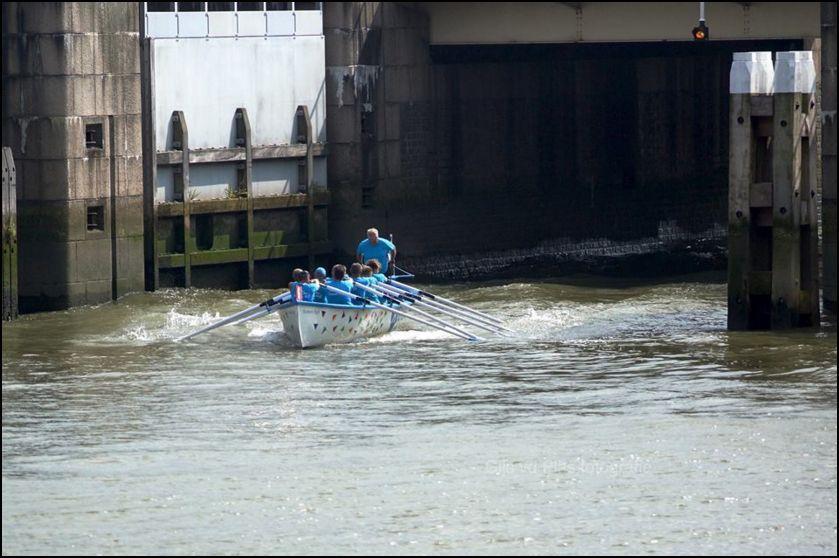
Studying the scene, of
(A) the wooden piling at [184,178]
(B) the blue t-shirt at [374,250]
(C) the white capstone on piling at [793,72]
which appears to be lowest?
(B) the blue t-shirt at [374,250]

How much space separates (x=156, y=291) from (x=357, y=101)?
7.15 metres

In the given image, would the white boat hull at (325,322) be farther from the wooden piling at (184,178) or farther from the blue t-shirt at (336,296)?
the wooden piling at (184,178)

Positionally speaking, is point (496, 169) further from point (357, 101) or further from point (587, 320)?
point (587, 320)

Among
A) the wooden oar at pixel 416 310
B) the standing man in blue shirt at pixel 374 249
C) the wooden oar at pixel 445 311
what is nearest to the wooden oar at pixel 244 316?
the wooden oar at pixel 416 310

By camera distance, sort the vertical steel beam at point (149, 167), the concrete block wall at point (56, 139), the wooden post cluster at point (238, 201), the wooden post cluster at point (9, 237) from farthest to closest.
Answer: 1. the wooden post cluster at point (238, 201)
2. the vertical steel beam at point (149, 167)
3. the concrete block wall at point (56, 139)
4. the wooden post cluster at point (9, 237)

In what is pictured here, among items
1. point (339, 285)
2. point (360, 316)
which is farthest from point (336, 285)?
point (360, 316)

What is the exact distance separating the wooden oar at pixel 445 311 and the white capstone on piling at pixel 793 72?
654 centimetres

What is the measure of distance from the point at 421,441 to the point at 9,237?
13726 millimetres

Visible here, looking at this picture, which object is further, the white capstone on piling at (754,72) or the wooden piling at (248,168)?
the wooden piling at (248,168)

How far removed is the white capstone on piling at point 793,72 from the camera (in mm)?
32906

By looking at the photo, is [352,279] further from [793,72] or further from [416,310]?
[793,72]

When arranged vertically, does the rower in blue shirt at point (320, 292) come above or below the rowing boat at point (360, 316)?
above

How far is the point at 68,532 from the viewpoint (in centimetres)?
2166

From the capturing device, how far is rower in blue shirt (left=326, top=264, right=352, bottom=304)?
3375 cm
